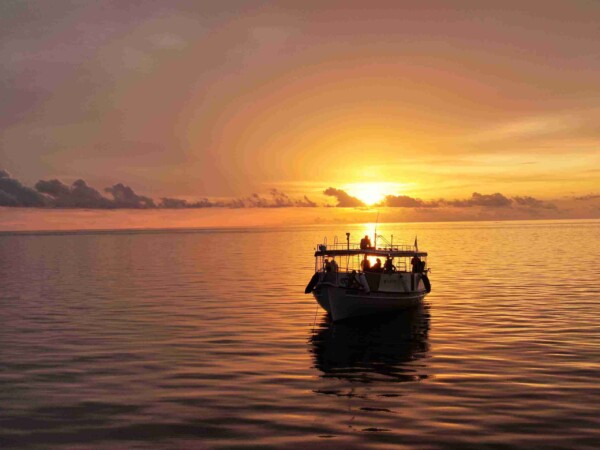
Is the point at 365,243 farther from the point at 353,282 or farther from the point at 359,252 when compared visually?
the point at 353,282

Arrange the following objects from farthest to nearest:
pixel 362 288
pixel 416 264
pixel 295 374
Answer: pixel 416 264 < pixel 362 288 < pixel 295 374

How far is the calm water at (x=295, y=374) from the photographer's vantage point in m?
19.1

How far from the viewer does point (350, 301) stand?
43.7 m

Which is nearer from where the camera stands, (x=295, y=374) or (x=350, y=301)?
(x=295, y=374)

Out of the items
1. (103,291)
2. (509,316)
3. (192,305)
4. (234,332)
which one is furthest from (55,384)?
(103,291)

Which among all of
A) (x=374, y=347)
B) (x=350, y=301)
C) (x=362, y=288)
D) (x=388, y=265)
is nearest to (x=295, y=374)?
(x=374, y=347)

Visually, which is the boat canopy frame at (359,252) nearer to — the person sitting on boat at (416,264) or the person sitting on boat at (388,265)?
the person sitting on boat at (388,265)

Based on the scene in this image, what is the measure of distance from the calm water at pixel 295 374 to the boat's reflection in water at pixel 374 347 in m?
0.14

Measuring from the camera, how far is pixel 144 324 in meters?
41.3

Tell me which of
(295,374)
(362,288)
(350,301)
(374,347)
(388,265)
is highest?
(388,265)

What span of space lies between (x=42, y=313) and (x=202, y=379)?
27.8 m

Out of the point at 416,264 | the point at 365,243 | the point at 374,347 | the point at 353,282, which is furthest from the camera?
the point at 416,264

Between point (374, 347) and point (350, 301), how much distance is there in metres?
9.38

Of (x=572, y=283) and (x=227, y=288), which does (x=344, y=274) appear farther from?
(x=572, y=283)
